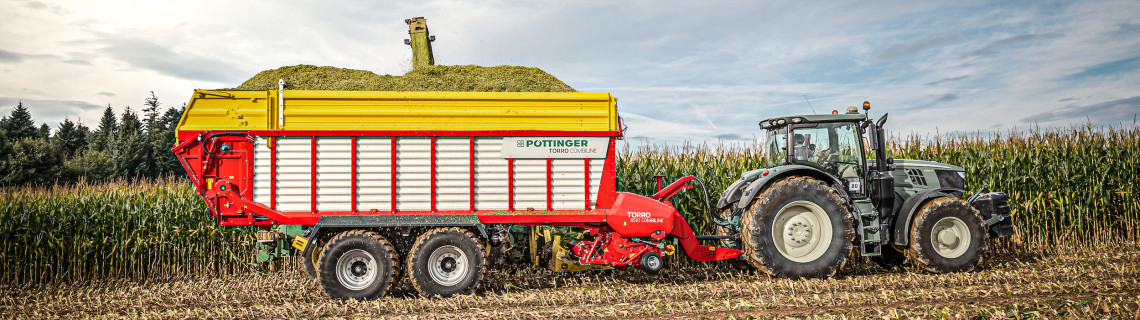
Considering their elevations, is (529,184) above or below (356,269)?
above

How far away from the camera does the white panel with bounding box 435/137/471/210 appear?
21.6ft

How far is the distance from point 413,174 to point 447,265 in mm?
1035

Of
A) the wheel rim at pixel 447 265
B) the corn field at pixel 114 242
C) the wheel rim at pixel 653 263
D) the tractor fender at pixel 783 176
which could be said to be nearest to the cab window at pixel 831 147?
the tractor fender at pixel 783 176

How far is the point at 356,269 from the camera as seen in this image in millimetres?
6578

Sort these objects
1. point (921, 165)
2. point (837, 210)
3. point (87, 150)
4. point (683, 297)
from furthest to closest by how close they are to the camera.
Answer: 1. point (87, 150)
2. point (921, 165)
3. point (837, 210)
4. point (683, 297)

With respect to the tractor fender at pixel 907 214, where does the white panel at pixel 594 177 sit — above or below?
above

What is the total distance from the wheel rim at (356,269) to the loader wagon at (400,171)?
11 mm

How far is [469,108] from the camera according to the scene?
21.8ft

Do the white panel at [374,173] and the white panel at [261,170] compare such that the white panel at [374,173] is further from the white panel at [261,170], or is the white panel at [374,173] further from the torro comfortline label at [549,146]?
the torro comfortline label at [549,146]

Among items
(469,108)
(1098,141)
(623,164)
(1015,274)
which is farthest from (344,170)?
(1098,141)

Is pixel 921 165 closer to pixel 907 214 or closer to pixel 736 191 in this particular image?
pixel 907 214

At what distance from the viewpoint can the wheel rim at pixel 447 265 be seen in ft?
21.5

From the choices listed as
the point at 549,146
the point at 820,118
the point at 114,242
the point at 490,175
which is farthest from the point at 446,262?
the point at 114,242

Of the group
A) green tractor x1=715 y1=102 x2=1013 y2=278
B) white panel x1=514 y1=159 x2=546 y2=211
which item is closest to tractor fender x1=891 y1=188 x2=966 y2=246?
green tractor x1=715 y1=102 x2=1013 y2=278
